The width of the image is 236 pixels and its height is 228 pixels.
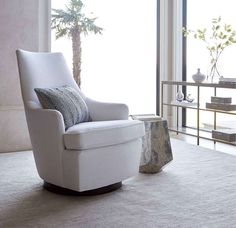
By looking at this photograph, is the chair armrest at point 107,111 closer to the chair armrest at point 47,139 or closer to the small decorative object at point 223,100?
the chair armrest at point 47,139

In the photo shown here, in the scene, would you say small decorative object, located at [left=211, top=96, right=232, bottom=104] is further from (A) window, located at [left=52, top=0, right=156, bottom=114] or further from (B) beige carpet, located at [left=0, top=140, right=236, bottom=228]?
(A) window, located at [left=52, top=0, right=156, bottom=114]

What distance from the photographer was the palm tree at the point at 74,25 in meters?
5.19

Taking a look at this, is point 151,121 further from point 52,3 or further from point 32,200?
point 52,3

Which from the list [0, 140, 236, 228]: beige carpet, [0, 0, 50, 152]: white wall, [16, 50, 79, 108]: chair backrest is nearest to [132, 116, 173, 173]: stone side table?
[0, 140, 236, 228]: beige carpet

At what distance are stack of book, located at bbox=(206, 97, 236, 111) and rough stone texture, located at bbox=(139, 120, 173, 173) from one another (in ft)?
3.88

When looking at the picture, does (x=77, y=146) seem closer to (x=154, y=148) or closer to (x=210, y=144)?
(x=154, y=148)

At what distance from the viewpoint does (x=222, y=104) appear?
4.46 metres

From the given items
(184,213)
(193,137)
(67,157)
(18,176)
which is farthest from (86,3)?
(184,213)

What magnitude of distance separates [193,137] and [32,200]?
9.69 ft

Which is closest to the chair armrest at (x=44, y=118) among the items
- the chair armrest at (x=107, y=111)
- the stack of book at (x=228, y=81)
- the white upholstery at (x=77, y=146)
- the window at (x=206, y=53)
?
the white upholstery at (x=77, y=146)

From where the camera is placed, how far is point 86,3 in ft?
17.5

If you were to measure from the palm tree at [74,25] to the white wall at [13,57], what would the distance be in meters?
0.67

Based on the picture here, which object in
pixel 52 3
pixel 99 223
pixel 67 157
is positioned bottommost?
pixel 99 223

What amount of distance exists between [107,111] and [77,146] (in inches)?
28.6
